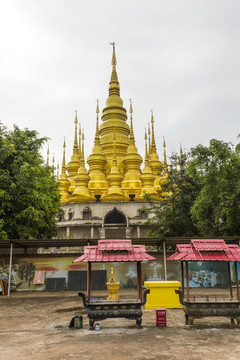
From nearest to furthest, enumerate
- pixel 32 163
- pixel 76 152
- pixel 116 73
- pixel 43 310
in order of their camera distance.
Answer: pixel 43 310, pixel 32 163, pixel 76 152, pixel 116 73

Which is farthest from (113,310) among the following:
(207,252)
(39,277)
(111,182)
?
(111,182)

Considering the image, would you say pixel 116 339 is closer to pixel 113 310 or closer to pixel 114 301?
pixel 113 310

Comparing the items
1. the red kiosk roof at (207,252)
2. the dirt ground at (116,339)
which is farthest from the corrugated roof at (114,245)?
the dirt ground at (116,339)

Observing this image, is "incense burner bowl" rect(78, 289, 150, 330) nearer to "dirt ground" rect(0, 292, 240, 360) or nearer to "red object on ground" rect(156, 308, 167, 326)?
"dirt ground" rect(0, 292, 240, 360)

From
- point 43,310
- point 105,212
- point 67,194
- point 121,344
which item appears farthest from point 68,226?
point 121,344

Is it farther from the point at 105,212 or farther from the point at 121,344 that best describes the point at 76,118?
the point at 121,344

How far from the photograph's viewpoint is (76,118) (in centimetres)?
5566

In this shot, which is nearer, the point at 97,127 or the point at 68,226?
the point at 68,226

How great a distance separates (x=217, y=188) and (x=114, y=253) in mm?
12727

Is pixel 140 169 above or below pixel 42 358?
above

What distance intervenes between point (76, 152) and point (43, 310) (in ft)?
138

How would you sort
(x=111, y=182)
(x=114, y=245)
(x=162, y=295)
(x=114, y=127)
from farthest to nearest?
1. (x=114, y=127)
2. (x=111, y=182)
3. (x=162, y=295)
4. (x=114, y=245)

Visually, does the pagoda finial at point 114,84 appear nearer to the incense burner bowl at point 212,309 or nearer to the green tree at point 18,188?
the green tree at point 18,188

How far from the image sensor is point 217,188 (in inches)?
870
